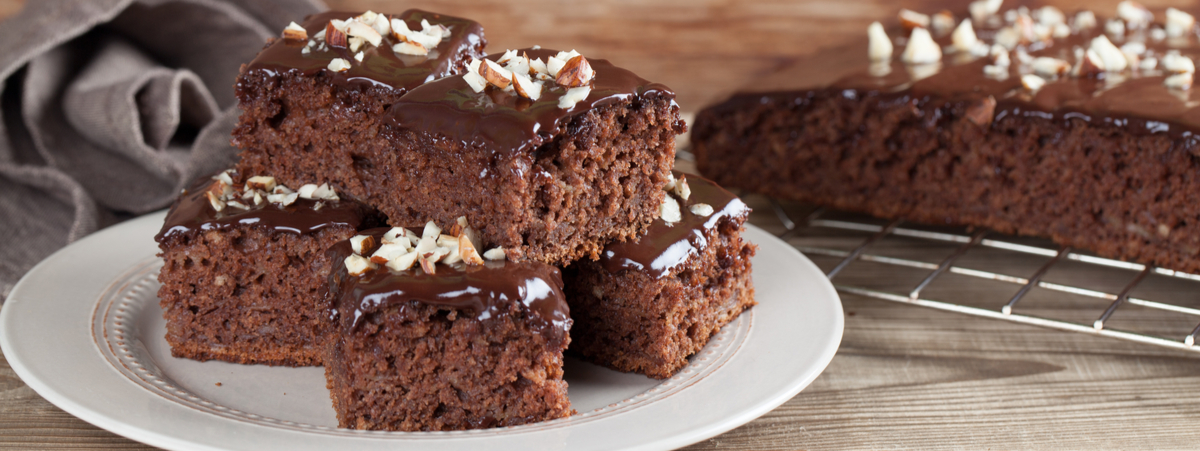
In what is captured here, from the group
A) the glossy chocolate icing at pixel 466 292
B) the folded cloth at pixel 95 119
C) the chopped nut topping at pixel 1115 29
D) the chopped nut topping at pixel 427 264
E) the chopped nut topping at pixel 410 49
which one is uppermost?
the chopped nut topping at pixel 410 49

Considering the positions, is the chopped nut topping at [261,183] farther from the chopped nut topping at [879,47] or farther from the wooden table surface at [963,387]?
the chopped nut topping at [879,47]

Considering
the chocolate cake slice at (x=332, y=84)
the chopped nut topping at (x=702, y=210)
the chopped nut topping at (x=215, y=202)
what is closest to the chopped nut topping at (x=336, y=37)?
the chocolate cake slice at (x=332, y=84)

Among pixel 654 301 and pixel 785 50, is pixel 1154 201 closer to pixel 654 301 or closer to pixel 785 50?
pixel 654 301

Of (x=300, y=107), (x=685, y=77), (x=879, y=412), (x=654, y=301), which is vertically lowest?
(x=685, y=77)

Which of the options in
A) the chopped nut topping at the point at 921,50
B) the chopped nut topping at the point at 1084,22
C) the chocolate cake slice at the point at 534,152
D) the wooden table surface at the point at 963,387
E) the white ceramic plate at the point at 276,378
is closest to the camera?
the white ceramic plate at the point at 276,378

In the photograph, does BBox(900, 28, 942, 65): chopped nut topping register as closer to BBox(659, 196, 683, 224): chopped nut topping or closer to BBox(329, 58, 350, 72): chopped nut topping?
BBox(659, 196, 683, 224): chopped nut topping

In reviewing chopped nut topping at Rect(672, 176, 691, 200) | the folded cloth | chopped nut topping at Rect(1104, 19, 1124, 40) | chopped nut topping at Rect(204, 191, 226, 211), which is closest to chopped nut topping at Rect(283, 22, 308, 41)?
chopped nut topping at Rect(204, 191, 226, 211)

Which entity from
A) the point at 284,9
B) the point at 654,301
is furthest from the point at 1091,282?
the point at 284,9
